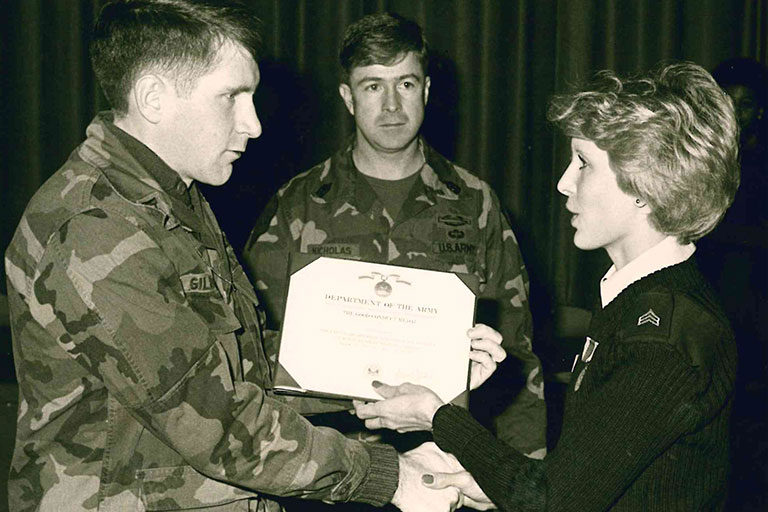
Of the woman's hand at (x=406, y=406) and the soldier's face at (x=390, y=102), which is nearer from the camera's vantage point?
the woman's hand at (x=406, y=406)

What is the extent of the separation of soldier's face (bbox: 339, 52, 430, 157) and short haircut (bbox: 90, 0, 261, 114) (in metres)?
1.13

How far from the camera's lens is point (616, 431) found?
4.14ft

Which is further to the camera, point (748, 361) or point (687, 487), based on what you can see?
point (748, 361)

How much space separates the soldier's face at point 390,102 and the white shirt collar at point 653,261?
1294 mm

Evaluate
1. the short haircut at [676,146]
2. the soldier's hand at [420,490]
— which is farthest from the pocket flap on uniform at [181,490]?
the short haircut at [676,146]

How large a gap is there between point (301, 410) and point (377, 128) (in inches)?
40.9

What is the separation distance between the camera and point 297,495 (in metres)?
1.54

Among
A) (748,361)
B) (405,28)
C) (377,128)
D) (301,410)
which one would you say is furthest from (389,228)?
(748,361)

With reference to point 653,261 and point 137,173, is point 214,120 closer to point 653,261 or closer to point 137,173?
point 137,173

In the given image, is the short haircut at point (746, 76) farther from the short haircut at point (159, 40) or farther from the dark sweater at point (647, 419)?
the short haircut at point (159, 40)

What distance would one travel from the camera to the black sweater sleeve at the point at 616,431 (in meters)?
1.25

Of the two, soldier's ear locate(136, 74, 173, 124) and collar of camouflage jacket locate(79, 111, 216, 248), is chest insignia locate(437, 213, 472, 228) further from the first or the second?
soldier's ear locate(136, 74, 173, 124)

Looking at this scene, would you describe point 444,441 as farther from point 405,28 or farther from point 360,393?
point 405,28

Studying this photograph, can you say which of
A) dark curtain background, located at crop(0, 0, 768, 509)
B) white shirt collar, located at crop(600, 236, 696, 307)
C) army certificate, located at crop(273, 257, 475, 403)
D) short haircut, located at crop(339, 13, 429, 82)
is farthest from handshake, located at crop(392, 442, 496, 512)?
dark curtain background, located at crop(0, 0, 768, 509)
